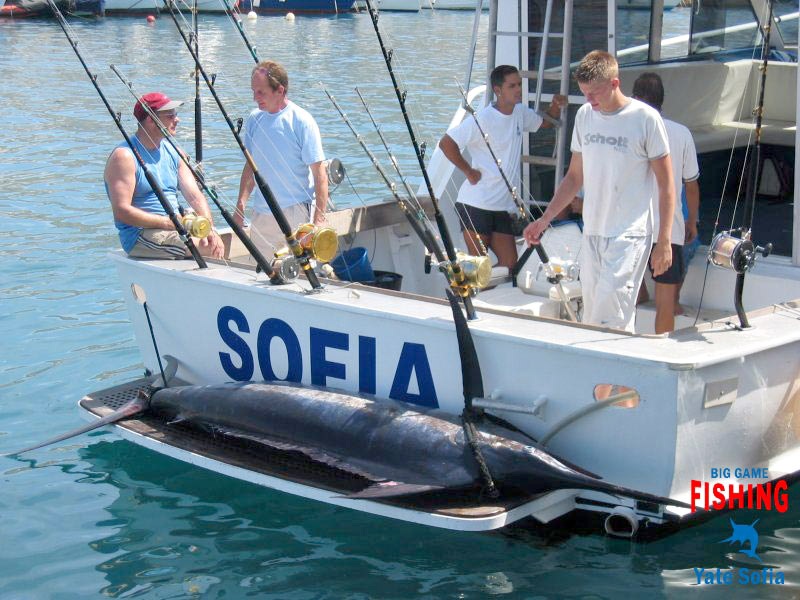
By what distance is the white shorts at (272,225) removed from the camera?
652 centimetres

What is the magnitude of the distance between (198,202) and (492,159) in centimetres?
177

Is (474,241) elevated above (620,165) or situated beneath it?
situated beneath

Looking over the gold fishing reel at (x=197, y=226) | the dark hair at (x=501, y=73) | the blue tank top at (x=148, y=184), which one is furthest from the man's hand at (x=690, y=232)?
the blue tank top at (x=148, y=184)

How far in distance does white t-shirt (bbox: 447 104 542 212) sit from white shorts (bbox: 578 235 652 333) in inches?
62.6

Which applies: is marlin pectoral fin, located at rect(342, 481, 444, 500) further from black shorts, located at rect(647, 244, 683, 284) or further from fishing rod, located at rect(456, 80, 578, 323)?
black shorts, located at rect(647, 244, 683, 284)

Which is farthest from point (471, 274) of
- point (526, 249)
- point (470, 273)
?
point (526, 249)

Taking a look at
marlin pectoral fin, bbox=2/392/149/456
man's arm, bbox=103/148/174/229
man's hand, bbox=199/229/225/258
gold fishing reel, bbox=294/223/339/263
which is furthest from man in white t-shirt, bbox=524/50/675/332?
marlin pectoral fin, bbox=2/392/149/456

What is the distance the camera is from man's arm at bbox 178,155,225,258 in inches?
239

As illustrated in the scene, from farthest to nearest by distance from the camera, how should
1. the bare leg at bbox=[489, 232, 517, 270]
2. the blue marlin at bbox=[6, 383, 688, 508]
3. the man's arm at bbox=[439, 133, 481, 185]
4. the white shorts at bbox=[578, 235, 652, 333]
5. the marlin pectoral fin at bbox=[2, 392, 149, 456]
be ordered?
1. the bare leg at bbox=[489, 232, 517, 270]
2. the man's arm at bbox=[439, 133, 481, 185]
3. the marlin pectoral fin at bbox=[2, 392, 149, 456]
4. the white shorts at bbox=[578, 235, 652, 333]
5. the blue marlin at bbox=[6, 383, 688, 508]

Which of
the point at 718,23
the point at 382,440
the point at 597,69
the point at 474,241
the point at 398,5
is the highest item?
the point at 398,5

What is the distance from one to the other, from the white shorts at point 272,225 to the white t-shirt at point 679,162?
2168 millimetres

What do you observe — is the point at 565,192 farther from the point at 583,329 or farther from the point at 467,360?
the point at 467,360

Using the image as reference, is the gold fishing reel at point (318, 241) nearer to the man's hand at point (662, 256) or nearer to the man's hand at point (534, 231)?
the man's hand at point (534, 231)

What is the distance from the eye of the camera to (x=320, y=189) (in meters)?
6.34
